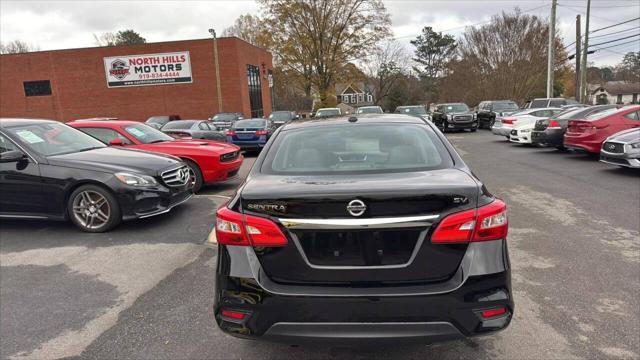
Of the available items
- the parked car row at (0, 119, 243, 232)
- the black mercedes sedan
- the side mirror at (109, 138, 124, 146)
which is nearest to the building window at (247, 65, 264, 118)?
the side mirror at (109, 138, 124, 146)

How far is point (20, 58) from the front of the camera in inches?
1342

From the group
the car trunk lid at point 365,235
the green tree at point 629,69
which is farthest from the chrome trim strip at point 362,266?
the green tree at point 629,69

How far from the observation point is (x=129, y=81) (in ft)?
109

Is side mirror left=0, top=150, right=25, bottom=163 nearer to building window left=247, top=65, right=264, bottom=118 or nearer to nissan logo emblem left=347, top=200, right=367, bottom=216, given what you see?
nissan logo emblem left=347, top=200, right=367, bottom=216

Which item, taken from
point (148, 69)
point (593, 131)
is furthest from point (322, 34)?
point (593, 131)

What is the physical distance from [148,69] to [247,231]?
33.8 metres

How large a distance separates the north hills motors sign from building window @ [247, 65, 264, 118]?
17.0 ft

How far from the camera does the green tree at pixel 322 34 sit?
40719 millimetres

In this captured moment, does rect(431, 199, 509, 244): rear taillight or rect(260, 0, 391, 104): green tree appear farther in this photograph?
rect(260, 0, 391, 104): green tree

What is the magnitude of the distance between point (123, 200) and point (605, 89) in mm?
107984

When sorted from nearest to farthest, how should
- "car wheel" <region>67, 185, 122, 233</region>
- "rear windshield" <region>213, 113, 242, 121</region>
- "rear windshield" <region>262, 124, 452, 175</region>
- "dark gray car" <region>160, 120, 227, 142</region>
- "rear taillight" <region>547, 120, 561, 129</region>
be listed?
1. "rear windshield" <region>262, 124, 452, 175</region>
2. "car wheel" <region>67, 185, 122, 233</region>
3. "rear taillight" <region>547, 120, 561, 129</region>
4. "dark gray car" <region>160, 120, 227, 142</region>
5. "rear windshield" <region>213, 113, 242, 121</region>

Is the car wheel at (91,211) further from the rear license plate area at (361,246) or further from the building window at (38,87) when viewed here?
the building window at (38,87)

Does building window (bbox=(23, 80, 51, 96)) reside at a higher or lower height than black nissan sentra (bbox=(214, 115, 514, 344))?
higher

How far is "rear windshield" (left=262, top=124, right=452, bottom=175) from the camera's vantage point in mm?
2834
